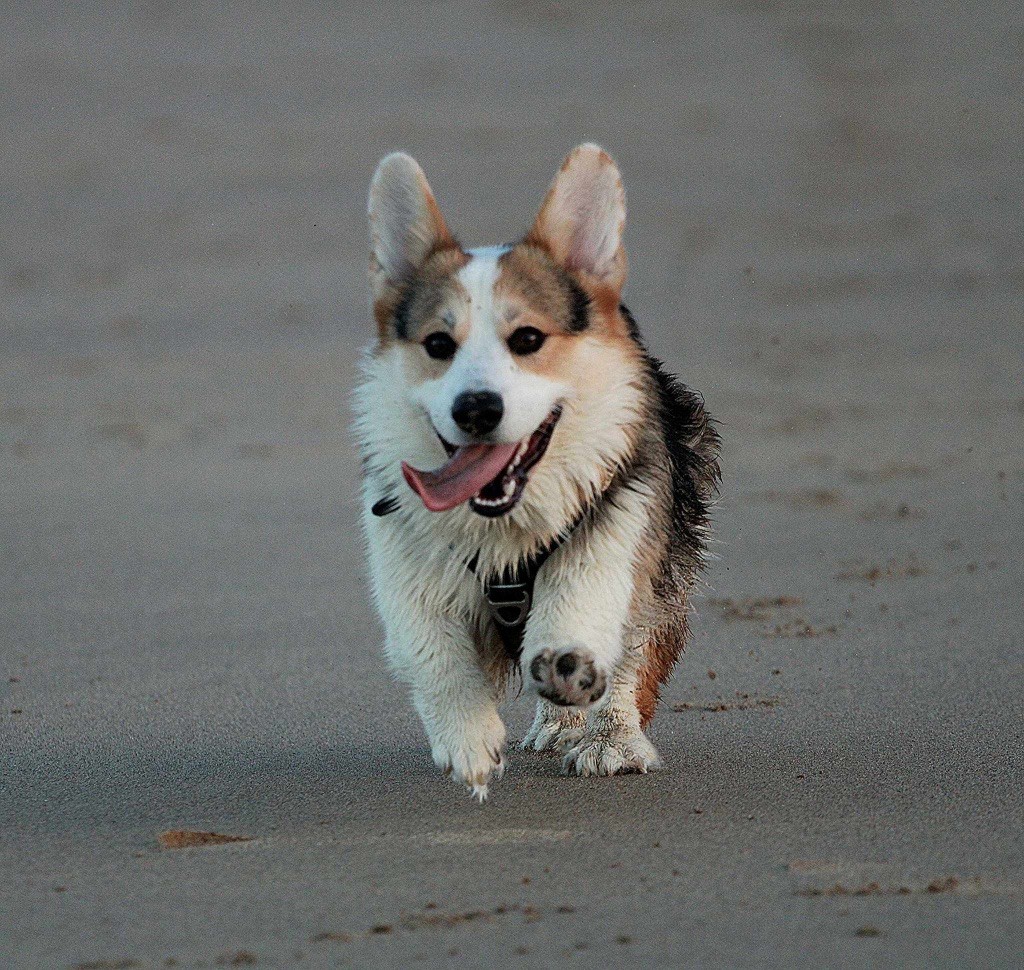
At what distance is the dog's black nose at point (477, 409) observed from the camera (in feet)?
13.7

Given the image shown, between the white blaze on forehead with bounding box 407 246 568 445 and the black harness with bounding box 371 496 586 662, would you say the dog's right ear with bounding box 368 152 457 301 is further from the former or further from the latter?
the black harness with bounding box 371 496 586 662

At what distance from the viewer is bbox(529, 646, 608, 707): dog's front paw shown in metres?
4.21

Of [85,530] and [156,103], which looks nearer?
[85,530]

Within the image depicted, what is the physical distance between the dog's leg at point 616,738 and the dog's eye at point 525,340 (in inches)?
34.3

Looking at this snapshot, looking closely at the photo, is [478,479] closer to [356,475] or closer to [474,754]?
[474,754]

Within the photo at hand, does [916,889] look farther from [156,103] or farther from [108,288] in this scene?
[156,103]

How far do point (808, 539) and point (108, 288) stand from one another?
9.90 m

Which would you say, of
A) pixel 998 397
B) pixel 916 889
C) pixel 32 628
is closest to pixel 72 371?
pixel 998 397

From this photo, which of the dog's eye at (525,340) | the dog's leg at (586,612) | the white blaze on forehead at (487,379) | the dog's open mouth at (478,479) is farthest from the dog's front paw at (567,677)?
the dog's eye at (525,340)

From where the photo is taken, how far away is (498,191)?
1861cm

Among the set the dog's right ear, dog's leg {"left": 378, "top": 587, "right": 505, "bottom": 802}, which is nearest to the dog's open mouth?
dog's leg {"left": 378, "top": 587, "right": 505, "bottom": 802}

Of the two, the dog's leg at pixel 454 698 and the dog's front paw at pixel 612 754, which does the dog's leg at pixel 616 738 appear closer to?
the dog's front paw at pixel 612 754

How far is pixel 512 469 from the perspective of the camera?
14.4 feet

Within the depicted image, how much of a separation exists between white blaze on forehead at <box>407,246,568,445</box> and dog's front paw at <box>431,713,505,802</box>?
0.68m
